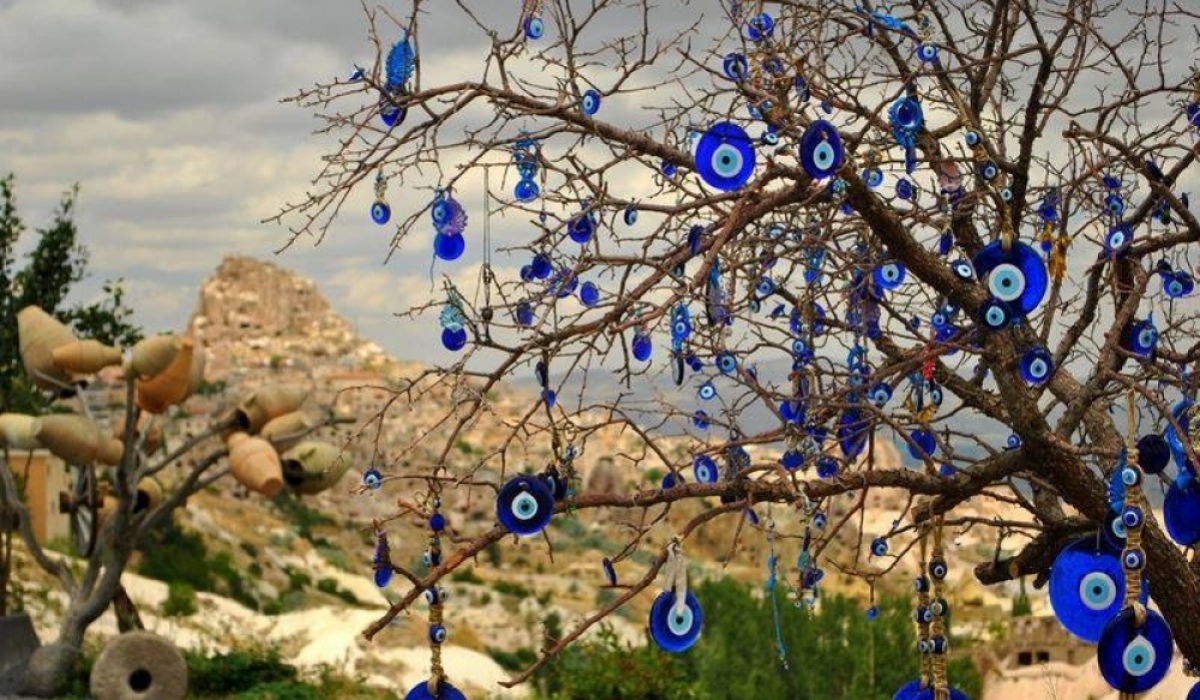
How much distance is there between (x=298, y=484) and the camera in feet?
45.2

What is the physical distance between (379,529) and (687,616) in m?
1.02

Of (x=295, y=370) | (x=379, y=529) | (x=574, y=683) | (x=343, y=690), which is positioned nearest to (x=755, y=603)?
(x=574, y=683)

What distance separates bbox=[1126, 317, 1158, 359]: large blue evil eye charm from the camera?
17.5 ft

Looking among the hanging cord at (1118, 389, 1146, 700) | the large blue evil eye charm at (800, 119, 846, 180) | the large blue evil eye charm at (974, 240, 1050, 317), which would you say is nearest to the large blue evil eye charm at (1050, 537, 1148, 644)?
the hanging cord at (1118, 389, 1146, 700)

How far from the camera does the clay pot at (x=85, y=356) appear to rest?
14211 millimetres

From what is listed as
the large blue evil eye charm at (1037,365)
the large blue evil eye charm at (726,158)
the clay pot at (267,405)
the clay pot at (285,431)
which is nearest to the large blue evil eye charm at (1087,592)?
the large blue evil eye charm at (726,158)

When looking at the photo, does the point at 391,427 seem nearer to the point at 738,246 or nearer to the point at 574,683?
the point at 574,683

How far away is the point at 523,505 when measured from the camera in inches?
153

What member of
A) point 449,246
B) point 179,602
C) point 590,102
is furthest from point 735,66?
point 179,602

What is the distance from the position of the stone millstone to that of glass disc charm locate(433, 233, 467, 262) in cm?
983

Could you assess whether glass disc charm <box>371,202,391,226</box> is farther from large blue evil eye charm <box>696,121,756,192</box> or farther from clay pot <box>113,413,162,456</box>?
clay pot <box>113,413,162,456</box>

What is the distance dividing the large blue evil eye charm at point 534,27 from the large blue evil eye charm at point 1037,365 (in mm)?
1914

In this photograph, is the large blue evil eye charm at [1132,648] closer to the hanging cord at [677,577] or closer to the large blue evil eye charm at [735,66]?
the hanging cord at [677,577]

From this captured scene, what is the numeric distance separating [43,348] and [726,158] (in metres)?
11.7
